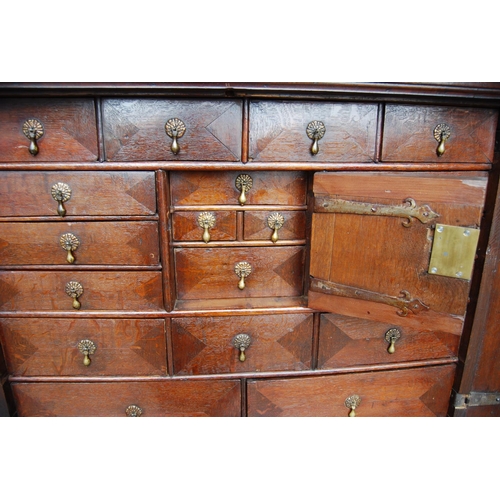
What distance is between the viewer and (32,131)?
93cm

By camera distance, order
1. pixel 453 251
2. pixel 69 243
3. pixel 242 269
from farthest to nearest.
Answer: pixel 242 269 → pixel 69 243 → pixel 453 251

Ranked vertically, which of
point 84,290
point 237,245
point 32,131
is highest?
point 32,131

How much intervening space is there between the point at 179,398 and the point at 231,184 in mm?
785

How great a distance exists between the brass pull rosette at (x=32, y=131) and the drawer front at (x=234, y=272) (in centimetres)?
50

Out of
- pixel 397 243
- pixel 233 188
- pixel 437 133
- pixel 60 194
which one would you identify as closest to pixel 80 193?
pixel 60 194

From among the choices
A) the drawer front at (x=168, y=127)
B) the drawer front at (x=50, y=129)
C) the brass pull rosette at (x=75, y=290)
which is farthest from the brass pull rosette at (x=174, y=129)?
the brass pull rosette at (x=75, y=290)

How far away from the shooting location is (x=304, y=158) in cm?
100

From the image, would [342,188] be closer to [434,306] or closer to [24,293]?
[434,306]

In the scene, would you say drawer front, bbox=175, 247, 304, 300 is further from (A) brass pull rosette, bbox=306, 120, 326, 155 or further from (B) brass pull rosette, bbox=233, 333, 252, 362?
(A) brass pull rosette, bbox=306, 120, 326, 155

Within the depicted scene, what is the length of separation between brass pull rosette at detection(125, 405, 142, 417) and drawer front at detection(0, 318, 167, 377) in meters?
0.13

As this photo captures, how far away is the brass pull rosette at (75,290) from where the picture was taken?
3.52ft

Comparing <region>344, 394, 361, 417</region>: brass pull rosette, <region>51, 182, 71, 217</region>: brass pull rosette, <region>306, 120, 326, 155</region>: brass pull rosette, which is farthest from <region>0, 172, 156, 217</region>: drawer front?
<region>344, 394, 361, 417</region>: brass pull rosette

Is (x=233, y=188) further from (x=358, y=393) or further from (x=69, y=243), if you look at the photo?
(x=358, y=393)

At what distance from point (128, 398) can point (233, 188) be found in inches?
32.9
